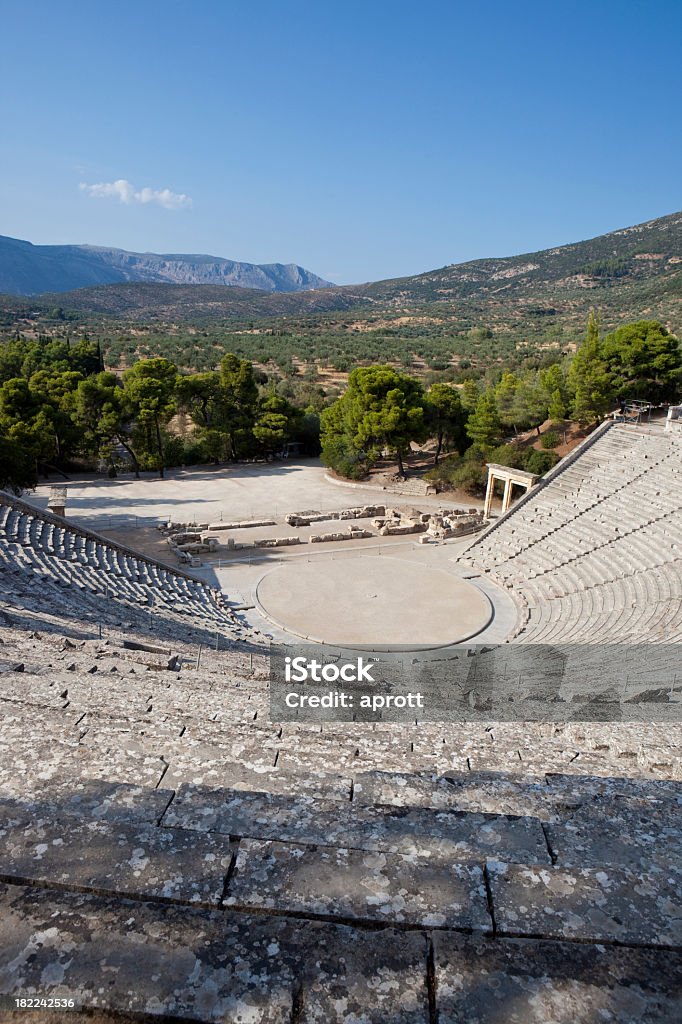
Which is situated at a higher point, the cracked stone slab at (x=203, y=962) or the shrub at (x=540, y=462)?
the cracked stone slab at (x=203, y=962)

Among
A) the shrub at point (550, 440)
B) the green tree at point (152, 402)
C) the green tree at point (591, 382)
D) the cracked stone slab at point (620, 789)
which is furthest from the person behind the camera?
the green tree at point (152, 402)

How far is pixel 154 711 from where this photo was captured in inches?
229

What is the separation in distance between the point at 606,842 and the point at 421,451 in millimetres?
36014

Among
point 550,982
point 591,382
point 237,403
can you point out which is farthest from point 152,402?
point 550,982

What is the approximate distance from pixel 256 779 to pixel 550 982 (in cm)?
180

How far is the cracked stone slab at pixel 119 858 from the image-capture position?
2.31 metres

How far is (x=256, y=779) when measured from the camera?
3.38 metres

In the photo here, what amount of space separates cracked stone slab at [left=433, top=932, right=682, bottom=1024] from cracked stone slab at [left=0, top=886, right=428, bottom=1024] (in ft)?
0.35

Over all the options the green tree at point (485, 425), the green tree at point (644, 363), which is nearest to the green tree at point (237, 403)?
the green tree at point (485, 425)

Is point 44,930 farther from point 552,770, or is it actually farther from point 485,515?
point 485,515

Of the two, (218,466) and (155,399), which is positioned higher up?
(155,399)

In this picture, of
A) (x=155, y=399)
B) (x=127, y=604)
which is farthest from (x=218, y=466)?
(x=127, y=604)

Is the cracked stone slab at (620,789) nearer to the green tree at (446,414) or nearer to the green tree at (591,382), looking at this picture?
the green tree at (591,382)

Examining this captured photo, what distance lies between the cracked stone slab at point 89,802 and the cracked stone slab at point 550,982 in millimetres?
1392
